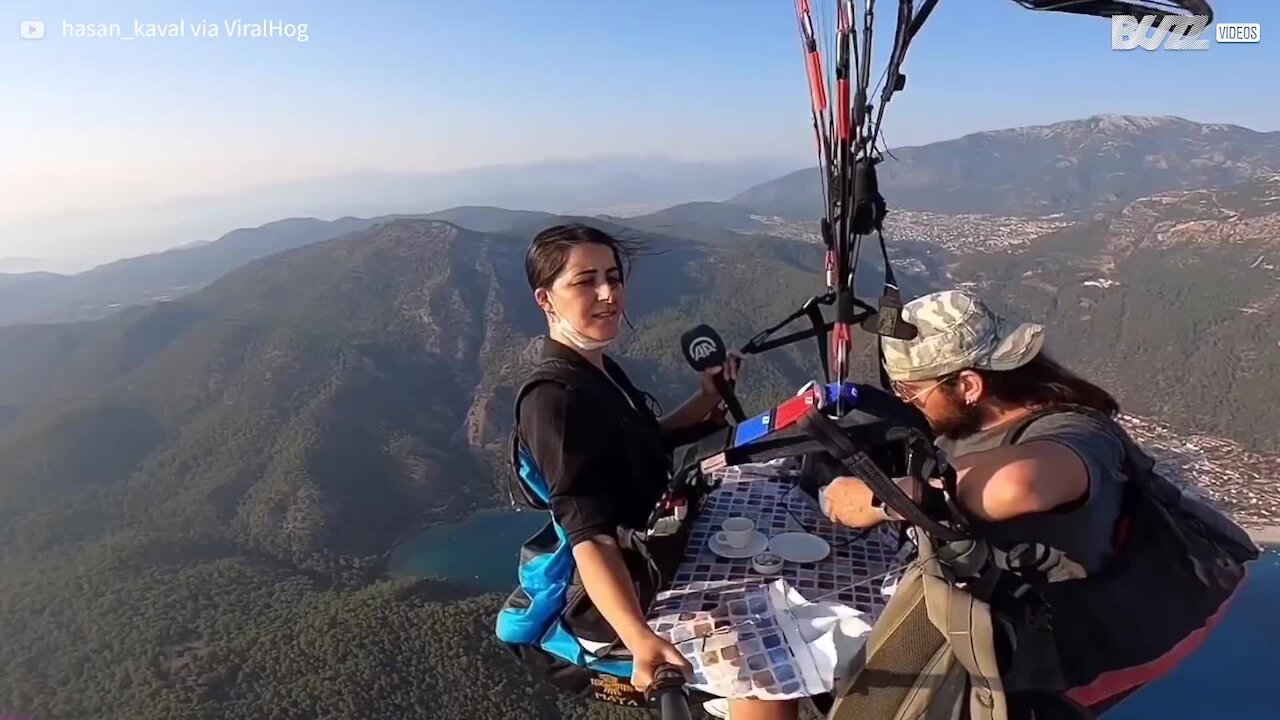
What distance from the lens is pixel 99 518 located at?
52.1 m

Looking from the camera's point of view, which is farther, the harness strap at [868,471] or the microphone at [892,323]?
the microphone at [892,323]

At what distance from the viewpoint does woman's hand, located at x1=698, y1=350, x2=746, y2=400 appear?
2664 mm

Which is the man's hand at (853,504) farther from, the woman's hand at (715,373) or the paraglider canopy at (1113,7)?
the paraglider canopy at (1113,7)

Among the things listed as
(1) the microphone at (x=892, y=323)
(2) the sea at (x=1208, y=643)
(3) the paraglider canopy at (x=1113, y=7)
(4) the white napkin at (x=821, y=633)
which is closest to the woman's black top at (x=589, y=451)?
(4) the white napkin at (x=821, y=633)

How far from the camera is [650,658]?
5.57 ft

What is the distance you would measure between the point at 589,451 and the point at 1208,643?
31.2 m

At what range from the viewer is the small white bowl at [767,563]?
2.17 metres

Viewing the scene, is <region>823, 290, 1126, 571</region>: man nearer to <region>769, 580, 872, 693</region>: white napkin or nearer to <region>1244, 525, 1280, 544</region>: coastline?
<region>769, 580, 872, 693</region>: white napkin

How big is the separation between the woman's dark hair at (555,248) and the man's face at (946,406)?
0.92m

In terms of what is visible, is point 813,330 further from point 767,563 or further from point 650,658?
point 650,658

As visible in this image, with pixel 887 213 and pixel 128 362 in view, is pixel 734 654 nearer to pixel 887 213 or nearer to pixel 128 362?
pixel 887 213

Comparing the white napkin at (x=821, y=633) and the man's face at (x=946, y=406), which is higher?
the man's face at (x=946, y=406)

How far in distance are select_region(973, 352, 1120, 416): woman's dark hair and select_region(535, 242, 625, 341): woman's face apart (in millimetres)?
1020

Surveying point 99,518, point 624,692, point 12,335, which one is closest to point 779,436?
point 624,692
